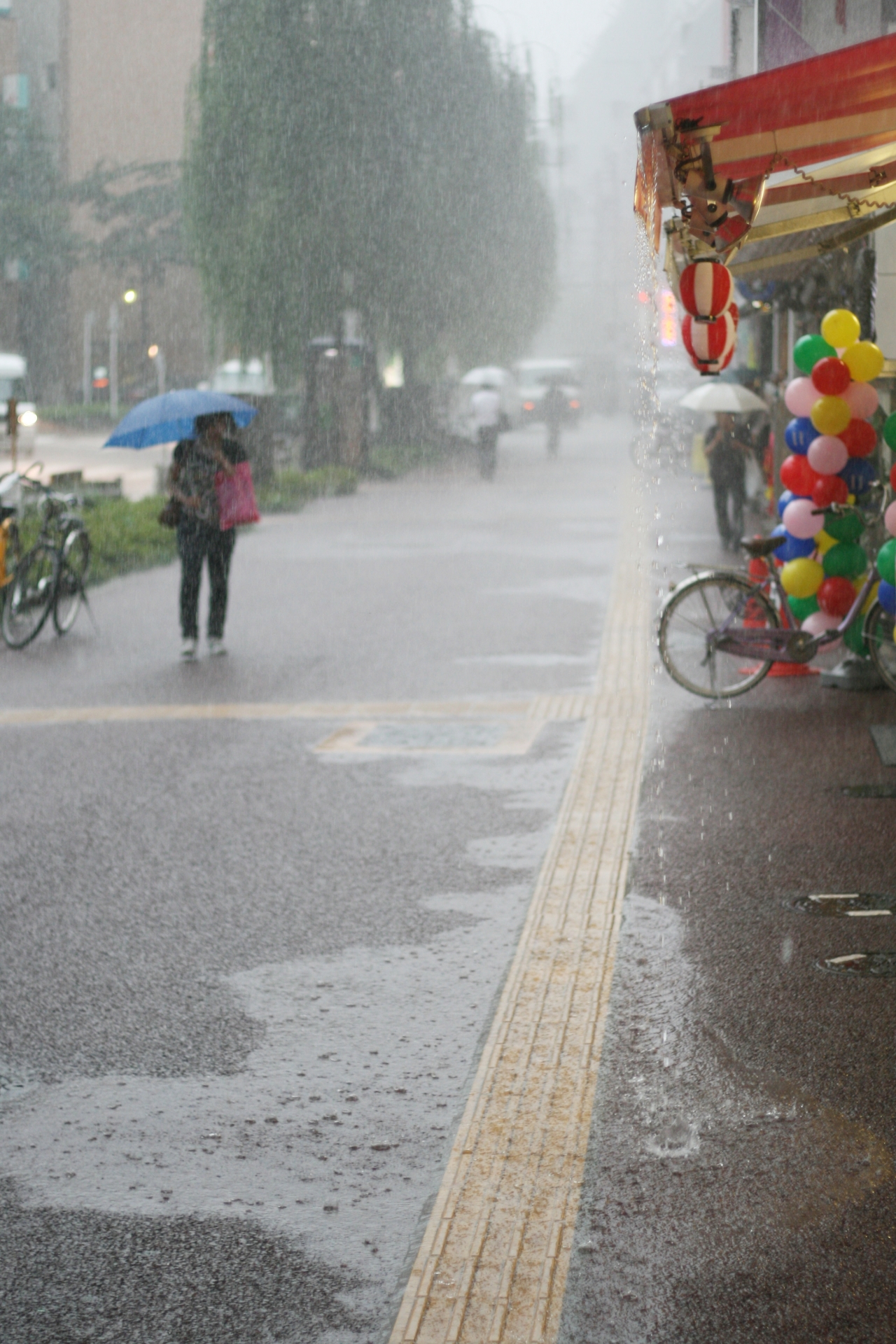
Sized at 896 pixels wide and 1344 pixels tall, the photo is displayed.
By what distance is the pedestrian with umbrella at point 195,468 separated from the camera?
37.9 feet

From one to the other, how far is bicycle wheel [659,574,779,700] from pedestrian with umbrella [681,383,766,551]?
797cm

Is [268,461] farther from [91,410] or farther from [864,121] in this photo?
[91,410]

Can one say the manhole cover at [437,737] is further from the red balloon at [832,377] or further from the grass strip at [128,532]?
the grass strip at [128,532]

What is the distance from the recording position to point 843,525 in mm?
10125

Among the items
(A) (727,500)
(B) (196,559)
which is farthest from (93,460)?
(B) (196,559)

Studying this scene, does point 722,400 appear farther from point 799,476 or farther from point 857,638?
point 857,638

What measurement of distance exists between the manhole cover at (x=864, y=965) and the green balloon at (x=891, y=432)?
4.07 metres

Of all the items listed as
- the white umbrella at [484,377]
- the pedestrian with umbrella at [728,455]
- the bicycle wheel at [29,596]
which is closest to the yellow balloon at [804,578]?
the bicycle wheel at [29,596]

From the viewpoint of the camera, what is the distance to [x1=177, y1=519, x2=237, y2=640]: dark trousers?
11805mm

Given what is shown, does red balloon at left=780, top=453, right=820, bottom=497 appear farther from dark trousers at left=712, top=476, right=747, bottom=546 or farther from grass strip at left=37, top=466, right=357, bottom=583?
dark trousers at left=712, top=476, right=747, bottom=546

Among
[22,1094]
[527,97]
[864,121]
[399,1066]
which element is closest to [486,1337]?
[399,1066]

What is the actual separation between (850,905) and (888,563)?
3.13 meters

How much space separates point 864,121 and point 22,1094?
4893 mm

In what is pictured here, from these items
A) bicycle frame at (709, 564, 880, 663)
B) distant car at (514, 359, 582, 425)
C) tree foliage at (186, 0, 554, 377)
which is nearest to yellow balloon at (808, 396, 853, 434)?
bicycle frame at (709, 564, 880, 663)
